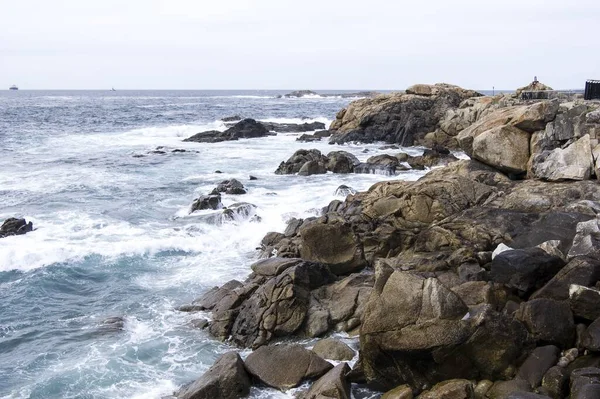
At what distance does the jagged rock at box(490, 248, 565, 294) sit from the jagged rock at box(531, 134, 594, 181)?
5810mm

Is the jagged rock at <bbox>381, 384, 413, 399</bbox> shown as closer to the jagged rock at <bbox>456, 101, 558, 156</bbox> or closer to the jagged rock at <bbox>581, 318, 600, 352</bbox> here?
the jagged rock at <bbox>581, 318, 600, 352</bbox>

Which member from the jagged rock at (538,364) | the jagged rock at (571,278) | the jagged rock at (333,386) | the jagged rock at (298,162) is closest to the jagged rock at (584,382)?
the jagged rock at (538,364)

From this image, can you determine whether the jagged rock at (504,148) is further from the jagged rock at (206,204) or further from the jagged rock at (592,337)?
the jagged rock at (206,204)

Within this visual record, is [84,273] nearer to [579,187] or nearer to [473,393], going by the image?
[473,393]

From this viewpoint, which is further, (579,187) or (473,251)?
(579,187)

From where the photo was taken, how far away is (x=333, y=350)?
471 inches

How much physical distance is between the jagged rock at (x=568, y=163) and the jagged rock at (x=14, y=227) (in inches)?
695

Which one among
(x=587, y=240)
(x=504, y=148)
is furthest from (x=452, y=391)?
(x=504, y=148)

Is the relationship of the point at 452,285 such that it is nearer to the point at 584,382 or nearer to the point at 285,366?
the point at 285,366

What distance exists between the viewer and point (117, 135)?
62219mm

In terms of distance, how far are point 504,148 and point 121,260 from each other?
503 inches

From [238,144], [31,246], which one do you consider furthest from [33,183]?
[238,144]

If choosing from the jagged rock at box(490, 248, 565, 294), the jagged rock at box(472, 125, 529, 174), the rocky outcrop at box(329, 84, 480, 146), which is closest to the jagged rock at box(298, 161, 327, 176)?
→ the rocky outcrop at box(329, 84, 480, 146)

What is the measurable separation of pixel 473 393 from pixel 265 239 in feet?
39.4
